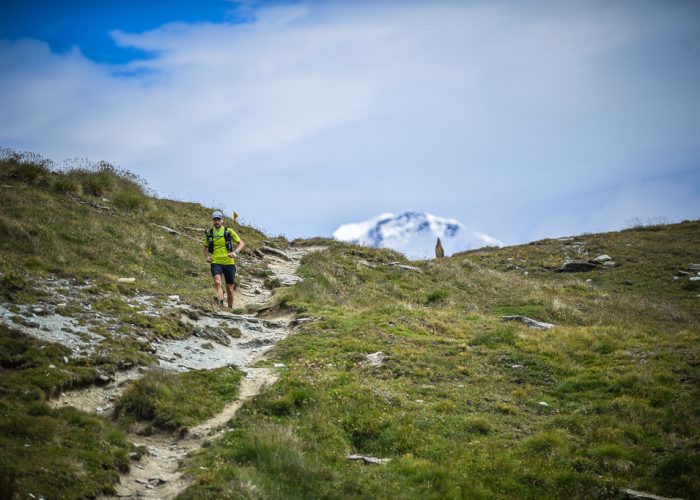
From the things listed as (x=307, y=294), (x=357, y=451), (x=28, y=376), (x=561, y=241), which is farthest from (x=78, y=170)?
(x=561, y=241)

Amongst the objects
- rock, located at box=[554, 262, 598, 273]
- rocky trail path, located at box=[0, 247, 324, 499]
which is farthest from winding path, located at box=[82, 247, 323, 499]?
rock, located at box=[554, 262, 598, 273]

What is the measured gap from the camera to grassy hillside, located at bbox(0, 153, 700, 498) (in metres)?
9.75

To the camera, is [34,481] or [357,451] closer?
[34,481]

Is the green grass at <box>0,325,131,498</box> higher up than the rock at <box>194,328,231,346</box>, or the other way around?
the rock at <box>194,328,231,346</box>

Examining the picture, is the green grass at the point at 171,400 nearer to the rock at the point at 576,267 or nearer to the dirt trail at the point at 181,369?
the dirt trail at the point at 181,369

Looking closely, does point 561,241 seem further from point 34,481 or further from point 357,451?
point 34,481

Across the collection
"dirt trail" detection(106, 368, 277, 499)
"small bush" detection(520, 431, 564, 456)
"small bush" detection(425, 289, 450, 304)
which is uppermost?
"small bush" detection(425, 289, 450, 304)

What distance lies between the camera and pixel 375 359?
1628 centimetres

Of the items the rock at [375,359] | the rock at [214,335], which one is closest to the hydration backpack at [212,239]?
the rock at [214,335]

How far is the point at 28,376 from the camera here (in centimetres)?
1062

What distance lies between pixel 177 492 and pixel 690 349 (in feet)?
51.5

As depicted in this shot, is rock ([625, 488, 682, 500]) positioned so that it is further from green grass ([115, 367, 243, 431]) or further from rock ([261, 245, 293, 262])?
rock ([261, 245, 293, 262])

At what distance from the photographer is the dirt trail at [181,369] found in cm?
925

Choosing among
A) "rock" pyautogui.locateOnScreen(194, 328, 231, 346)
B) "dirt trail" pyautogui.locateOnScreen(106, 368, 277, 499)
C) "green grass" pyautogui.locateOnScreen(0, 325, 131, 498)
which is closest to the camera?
"green grass" pyautogui.locateOnScreen(0, 325, 131, 498)
